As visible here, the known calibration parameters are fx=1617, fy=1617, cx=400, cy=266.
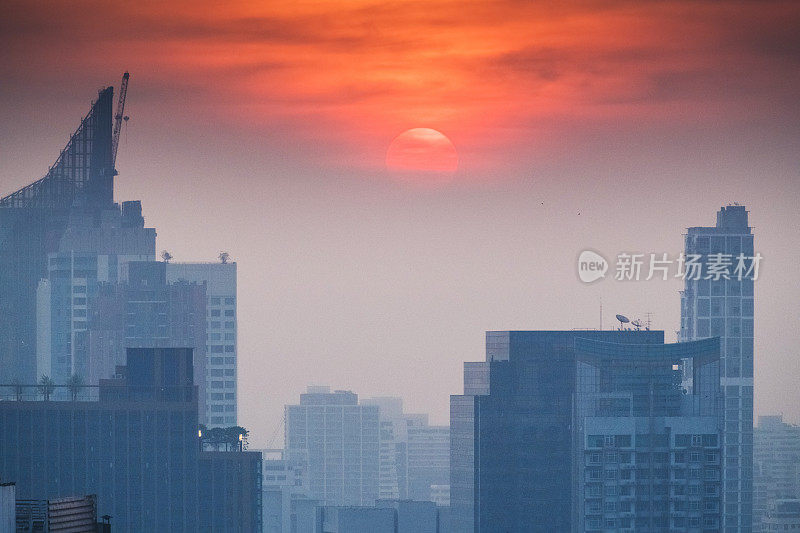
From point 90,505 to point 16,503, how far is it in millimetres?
4669

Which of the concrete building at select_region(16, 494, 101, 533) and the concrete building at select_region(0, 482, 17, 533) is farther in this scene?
the concrete building at select_region(16, 494, 101, 533)

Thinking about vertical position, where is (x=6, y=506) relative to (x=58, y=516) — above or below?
above

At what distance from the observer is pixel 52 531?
78.7m

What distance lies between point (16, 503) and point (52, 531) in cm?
242

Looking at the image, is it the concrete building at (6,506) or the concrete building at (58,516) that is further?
the concrete building at (58,516)

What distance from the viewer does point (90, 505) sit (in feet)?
272

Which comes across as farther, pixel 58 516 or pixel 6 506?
pixel 58 516

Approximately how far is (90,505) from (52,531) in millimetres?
4476

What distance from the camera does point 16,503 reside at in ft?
261
